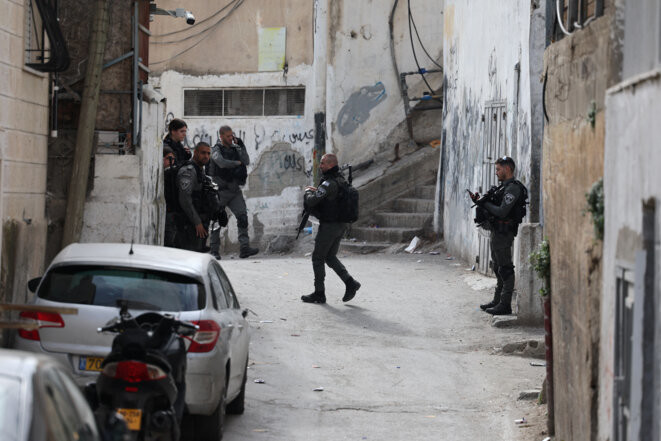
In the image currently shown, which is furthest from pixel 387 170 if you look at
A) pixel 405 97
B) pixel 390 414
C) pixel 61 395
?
pixel 61 395

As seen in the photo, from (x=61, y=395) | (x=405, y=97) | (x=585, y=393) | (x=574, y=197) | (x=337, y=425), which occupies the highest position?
(x=405, y=97)

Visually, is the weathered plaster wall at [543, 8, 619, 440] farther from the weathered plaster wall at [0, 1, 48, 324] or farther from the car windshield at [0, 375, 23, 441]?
the weathered plaster wall at [0, 1, 48, 324]

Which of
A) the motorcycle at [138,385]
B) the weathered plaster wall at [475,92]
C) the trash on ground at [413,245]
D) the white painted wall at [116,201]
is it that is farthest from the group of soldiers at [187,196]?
the trash on ground at [413,245]

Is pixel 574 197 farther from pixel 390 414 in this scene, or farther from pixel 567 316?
pixel 390 414

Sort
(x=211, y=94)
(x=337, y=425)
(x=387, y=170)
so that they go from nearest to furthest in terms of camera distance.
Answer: (x=337, y=425) < (x=387, y=170) < (x=211, y=94)

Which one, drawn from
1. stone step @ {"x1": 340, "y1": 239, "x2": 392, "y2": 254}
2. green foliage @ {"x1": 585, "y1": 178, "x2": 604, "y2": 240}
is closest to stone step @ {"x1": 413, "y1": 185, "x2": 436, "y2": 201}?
stone step @ {"x1": 340, "y1": 239, "x2": 392, "y2": 254}

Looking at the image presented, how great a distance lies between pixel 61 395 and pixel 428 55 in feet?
67.6

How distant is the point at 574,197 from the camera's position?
289 inches

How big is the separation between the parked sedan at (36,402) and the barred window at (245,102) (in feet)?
66.1

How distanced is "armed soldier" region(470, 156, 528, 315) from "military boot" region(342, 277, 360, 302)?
222cm

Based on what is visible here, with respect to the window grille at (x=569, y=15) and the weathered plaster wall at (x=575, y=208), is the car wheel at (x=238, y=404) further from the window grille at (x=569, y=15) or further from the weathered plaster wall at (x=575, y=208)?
the window grille at (x=569, y=15)

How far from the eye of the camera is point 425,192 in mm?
22688

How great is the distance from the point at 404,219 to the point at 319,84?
13.5 feet

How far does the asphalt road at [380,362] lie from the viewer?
357 inches
